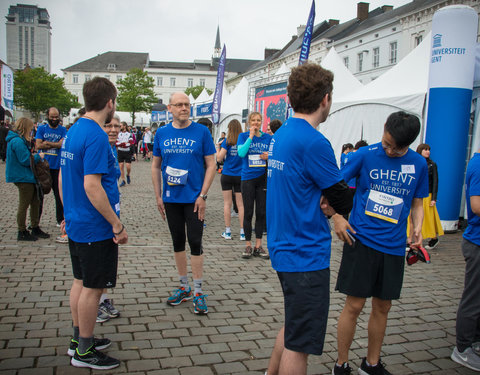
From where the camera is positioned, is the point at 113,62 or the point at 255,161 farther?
the point at 113,62

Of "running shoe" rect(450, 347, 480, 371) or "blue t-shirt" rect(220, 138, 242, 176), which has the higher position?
"blue t-shirt" rect(220, 138, 242, 176)

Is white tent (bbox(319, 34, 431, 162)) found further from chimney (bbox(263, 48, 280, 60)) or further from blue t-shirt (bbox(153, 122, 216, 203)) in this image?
chimney (bbox(263, 48, 280, 60))

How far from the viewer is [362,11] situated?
43.3 meters

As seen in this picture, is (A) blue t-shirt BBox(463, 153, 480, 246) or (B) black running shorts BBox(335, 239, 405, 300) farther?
(A) blue t-shirt BBox(463, 153, 480, 246)

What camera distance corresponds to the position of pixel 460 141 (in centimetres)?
849

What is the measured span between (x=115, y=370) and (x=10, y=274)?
104 inches

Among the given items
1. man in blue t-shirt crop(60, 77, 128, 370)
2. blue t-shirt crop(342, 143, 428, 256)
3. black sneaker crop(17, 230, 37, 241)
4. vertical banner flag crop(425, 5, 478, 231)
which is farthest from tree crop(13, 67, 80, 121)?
blue t-shirt crop(342, 143, 428, 256)

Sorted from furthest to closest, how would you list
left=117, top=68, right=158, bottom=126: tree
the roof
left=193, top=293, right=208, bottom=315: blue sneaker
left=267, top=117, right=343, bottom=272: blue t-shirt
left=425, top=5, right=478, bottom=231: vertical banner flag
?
the roof
left=117, top=68, right=158, bottom=126: tree
left=425, top=5, right=478, bottom=231: vertical banner flag
left=193, top=293, right=208, bottom=315: blue sneaker
left=267, top=117, right=343, bottom=272: blue t-shirt

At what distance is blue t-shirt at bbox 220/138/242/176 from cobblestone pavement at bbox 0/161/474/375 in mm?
1610

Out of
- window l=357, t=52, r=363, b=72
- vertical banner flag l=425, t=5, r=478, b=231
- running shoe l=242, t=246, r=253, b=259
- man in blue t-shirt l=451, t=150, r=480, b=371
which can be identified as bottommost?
running shoe l=242, t=246, r=253, b=259

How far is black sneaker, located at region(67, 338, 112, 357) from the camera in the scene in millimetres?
3045

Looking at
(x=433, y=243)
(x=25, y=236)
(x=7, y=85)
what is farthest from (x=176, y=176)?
(x=7, y=85)

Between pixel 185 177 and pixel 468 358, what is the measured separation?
278cm

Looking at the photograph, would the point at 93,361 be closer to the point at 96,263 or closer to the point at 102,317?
the point at 96,263
